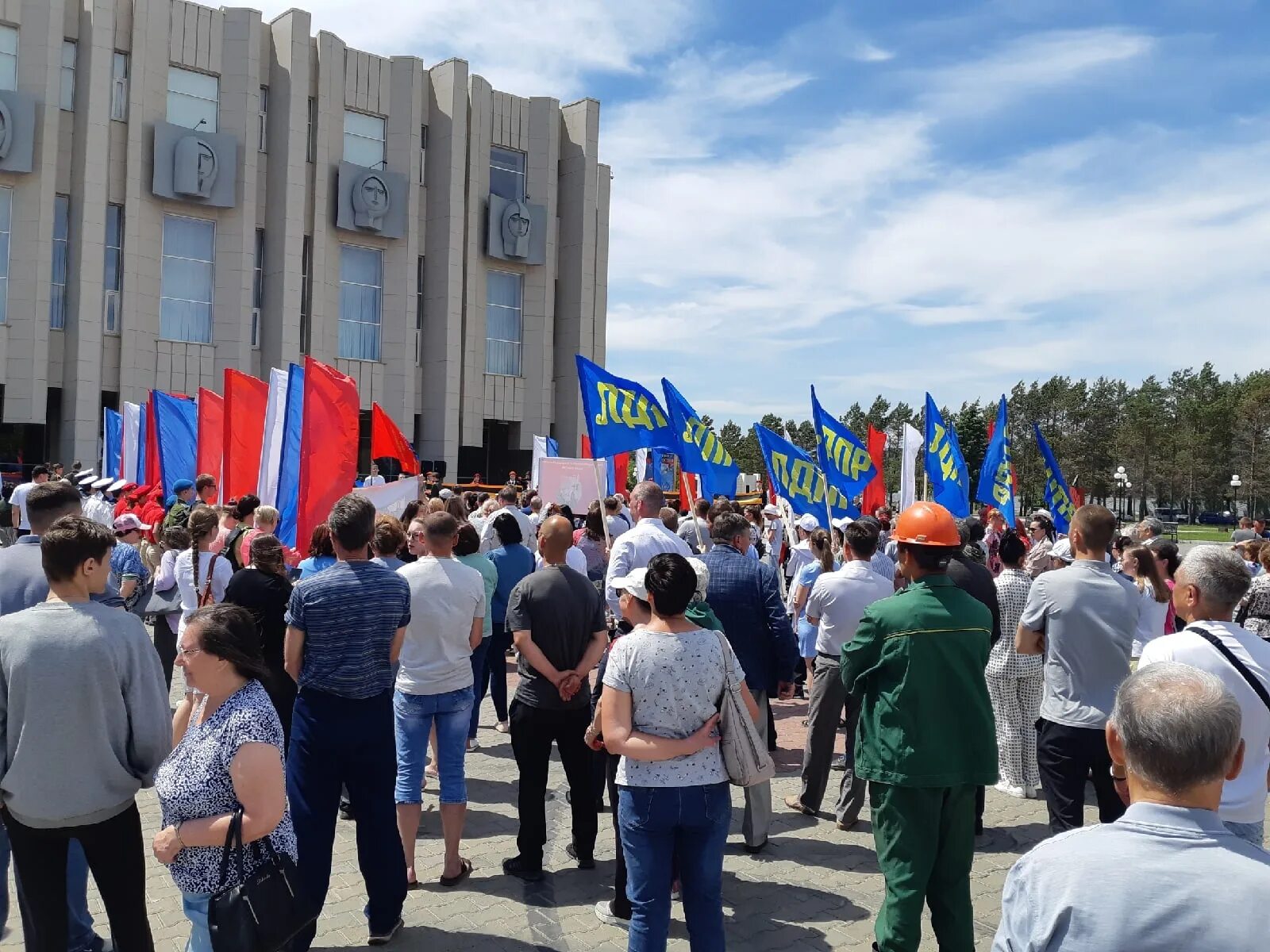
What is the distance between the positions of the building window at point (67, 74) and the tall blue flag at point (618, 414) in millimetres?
26714

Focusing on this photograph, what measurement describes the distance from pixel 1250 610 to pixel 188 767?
23.9ft

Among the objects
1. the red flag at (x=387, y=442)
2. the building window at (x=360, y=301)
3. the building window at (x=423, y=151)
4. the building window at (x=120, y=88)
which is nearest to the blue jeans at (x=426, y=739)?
the red flag at (x=387, y=442)

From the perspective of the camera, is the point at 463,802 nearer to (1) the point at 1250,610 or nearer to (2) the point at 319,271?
(1) the point at 1250,610

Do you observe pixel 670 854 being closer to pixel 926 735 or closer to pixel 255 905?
pixel 926 735

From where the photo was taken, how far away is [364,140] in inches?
1351

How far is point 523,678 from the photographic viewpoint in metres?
5.71

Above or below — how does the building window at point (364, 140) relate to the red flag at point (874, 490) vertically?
above

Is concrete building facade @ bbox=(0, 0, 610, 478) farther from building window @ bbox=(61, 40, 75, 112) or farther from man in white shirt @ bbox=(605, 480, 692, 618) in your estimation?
man in white shirt @ bbox=(605, 480, 692, 618)

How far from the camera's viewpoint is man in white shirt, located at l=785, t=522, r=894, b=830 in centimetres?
675

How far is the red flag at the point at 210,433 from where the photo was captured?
1484cm

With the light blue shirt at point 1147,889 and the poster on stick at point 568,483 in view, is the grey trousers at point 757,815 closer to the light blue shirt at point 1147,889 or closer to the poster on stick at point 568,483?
the light blue shirt at point 1147,889

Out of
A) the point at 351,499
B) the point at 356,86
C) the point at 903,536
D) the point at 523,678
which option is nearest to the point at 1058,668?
the point at 903,536

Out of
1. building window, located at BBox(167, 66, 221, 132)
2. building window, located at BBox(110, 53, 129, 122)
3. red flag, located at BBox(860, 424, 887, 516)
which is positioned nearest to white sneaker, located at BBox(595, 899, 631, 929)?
red flag, located at BBox(860, 424, 887, 516)

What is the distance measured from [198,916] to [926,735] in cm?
278
